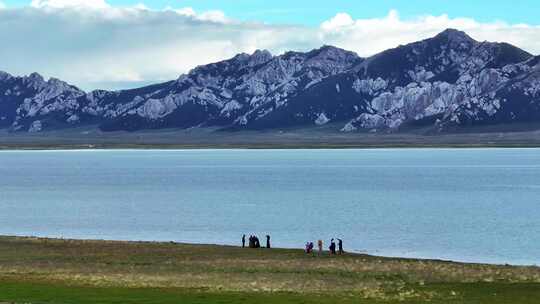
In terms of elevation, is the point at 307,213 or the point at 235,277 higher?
the point at 235,277

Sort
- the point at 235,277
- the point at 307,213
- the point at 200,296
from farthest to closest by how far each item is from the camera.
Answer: the point at 307,213 < the point at 235,277 < the point at 200,296

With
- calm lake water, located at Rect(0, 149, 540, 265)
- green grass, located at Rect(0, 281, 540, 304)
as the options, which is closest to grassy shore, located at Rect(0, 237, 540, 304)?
green grass, located at Rect(0, 281, 540, 304)

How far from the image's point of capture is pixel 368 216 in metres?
117

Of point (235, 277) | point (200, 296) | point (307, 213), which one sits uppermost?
point (200, 296)

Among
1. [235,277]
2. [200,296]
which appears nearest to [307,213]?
[235,277]

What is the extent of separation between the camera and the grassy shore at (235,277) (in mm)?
43281

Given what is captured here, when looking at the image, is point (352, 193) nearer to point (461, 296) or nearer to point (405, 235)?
point (405, 235)

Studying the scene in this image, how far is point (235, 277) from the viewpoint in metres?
54.0

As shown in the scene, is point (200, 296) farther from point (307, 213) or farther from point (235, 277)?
point (307, 213)

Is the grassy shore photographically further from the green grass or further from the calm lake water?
the calm lake water

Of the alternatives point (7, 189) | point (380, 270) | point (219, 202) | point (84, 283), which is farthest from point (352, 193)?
point (84, 283)

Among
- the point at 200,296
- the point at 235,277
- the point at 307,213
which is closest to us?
the point at 200,296

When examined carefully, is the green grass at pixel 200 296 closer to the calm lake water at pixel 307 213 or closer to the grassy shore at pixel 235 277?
the grassy shore at pixel 235 277

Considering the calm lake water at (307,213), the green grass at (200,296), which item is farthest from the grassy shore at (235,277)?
the calm lake water at (307,213)
